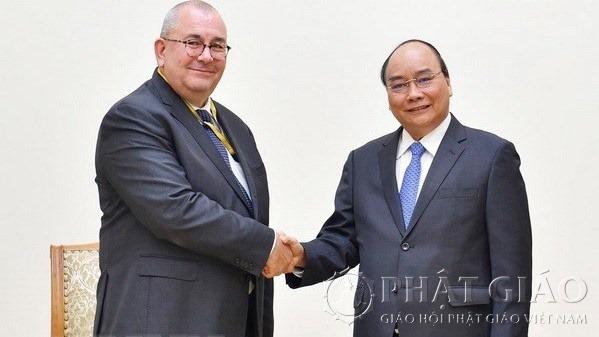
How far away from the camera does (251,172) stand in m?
2.91

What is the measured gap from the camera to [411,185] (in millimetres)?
2805

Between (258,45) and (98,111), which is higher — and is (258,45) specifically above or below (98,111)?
above

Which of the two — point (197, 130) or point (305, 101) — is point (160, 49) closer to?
point (197, 130)

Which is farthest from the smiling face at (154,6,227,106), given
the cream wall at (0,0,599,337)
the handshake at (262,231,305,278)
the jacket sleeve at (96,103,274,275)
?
the cream wall at (0,0,599,337)

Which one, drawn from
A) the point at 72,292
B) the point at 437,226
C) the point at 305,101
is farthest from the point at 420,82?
the point at 72,292

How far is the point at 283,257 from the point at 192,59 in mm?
725

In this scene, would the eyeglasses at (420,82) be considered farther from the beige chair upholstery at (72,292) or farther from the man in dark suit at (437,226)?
the beige chair upholstery at (72,292)

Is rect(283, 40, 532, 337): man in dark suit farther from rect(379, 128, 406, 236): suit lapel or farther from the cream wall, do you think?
the cream wall

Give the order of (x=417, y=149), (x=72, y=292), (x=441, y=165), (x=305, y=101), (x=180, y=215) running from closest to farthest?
(x=180, y=215) → (x=441, y=165) → (x=417, y=149) → (x=72, y=292) → (x=305, y=101)

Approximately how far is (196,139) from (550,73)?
1.94 m

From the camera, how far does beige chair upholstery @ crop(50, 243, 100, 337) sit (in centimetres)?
322

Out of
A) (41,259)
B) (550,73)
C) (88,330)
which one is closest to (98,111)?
(41,259)

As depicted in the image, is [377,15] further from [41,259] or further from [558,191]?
[41,259]

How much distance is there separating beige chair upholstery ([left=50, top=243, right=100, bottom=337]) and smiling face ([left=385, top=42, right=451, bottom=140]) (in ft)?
4.41
